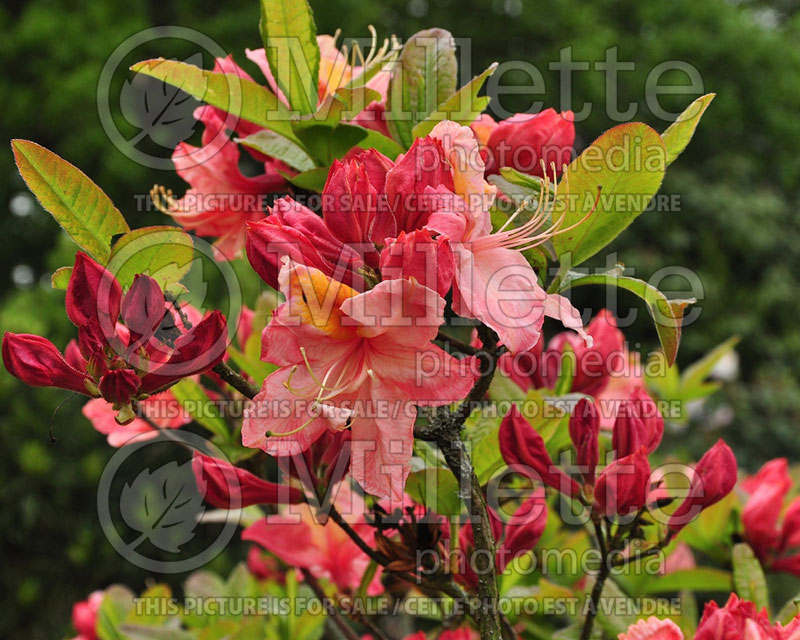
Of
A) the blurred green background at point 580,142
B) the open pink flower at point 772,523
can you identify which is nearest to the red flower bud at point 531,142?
the open pink flower at point 772,523

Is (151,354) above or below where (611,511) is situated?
above

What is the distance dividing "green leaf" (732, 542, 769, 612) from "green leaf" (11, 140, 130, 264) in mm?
643

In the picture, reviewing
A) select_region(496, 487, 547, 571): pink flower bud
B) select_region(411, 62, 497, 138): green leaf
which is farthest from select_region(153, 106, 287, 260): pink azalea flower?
select_region(496, 487, 547, 571): pink flower bud

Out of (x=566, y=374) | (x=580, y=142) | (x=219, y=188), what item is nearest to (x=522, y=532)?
(x=566, y=374)

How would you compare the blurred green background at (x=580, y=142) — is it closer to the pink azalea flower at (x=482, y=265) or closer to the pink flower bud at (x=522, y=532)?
the pink flower bud at (x=522, y=532)

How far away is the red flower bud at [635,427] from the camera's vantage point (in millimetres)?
659

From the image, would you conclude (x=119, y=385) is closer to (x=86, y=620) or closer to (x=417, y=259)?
(x=417, y=259)

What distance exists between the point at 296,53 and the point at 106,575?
2446 millimetres

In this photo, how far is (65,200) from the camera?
56cm

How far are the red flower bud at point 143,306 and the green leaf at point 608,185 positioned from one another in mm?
294

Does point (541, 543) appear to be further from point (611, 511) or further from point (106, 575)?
point (106, 575)

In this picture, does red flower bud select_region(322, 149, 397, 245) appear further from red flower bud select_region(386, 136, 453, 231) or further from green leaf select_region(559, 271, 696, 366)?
green leaf select_region(559, 271, 696, 366)

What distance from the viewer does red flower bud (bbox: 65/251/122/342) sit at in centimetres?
52

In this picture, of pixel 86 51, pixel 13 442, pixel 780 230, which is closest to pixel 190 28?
pixel 86 51
